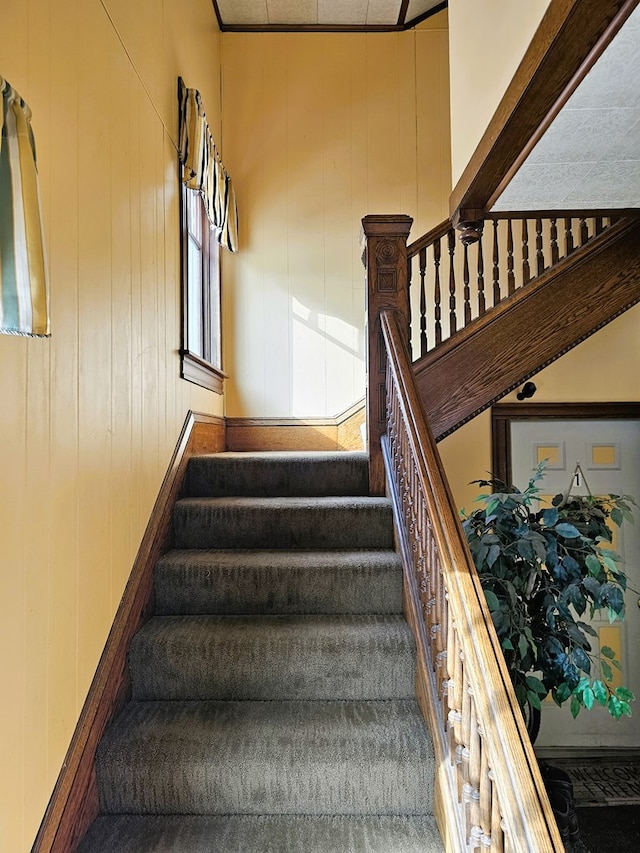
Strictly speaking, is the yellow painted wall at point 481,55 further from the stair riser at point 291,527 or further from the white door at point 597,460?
the white door at point 597,460

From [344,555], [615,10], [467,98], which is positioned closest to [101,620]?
[344,555]

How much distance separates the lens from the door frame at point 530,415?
3.57 metres

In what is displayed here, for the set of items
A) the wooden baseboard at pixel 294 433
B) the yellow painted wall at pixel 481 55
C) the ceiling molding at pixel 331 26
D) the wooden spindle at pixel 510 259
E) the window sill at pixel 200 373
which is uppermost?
the ceiling molding at pixel 331 26

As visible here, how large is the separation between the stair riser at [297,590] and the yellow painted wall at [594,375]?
158 centimetres

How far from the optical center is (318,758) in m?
1.62

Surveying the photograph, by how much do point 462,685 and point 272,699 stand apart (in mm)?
716

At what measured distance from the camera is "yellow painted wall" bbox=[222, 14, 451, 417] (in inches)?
156

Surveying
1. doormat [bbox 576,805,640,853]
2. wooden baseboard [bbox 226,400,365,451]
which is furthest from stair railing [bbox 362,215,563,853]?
doormat [bbox 576,805,640,853]

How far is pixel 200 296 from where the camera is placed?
3410 millimetres

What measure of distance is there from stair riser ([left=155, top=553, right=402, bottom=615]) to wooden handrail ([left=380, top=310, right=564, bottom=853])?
0.48ft

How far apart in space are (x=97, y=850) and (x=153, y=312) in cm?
171

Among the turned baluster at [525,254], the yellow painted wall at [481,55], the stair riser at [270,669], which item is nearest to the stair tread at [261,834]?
the stair riser at [270,669]

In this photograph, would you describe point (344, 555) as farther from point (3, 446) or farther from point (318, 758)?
point (3, 446)

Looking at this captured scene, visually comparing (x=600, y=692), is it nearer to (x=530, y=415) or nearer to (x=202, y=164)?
(x=530, y=415)
